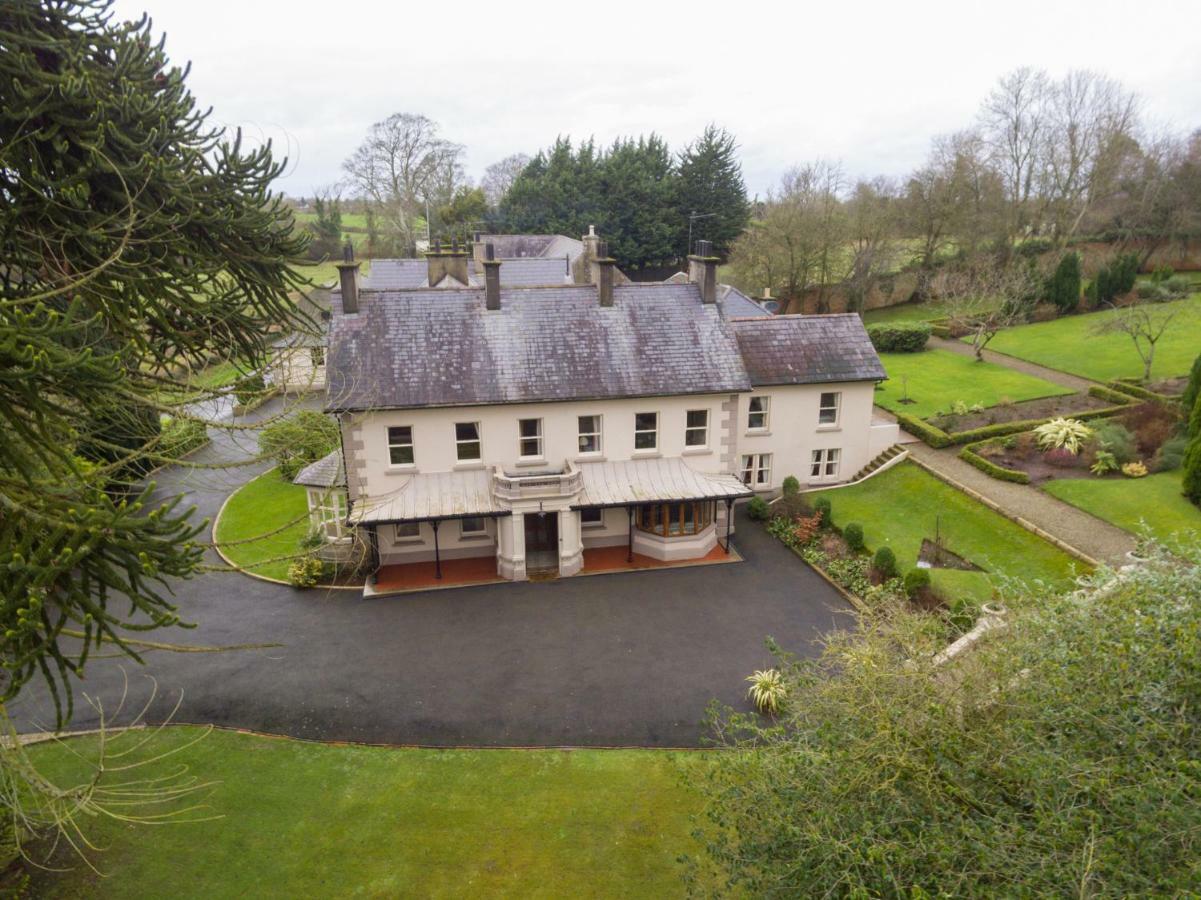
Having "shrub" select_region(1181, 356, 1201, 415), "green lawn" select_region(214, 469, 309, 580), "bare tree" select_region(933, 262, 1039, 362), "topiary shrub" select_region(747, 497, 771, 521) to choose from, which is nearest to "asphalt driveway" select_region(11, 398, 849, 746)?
"green lawn" select_region(214, 469, 309, 580)

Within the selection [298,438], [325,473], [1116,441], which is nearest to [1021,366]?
[1116,441]

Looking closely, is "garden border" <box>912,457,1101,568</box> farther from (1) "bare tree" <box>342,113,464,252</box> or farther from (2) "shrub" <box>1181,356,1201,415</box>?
(1) "bare tree" <box>342,113,464,252</box>

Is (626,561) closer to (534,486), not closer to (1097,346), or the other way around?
(534,486)

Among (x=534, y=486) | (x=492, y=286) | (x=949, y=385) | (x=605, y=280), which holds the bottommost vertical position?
(x=534, y=486)

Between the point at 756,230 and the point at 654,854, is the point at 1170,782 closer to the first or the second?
the point at 654,854

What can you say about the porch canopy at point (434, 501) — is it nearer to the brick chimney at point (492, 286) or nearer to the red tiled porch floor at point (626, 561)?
the red tiled porch floor at point (626, 561)

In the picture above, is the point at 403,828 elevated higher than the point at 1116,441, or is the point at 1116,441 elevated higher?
the point at 1116,441

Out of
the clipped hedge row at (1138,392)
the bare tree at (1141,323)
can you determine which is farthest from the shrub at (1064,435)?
the bare tree at (1141,323)
